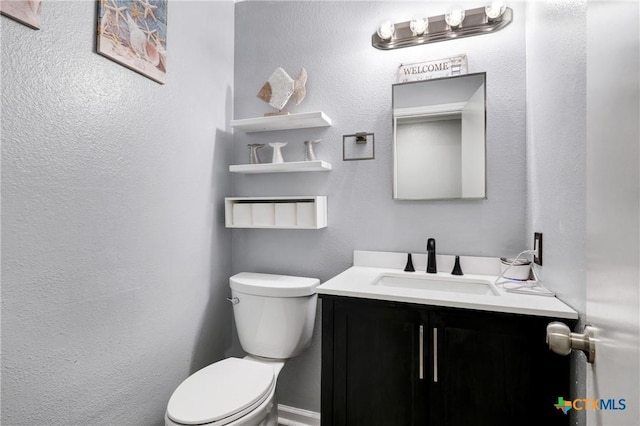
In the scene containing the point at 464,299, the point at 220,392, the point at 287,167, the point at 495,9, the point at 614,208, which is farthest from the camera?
the point at 287,167

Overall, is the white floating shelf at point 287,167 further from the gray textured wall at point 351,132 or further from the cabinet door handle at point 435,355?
the cabinet door handle at point 435,355

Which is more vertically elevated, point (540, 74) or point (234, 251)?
point (540, 74)

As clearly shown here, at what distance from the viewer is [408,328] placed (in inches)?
46.0

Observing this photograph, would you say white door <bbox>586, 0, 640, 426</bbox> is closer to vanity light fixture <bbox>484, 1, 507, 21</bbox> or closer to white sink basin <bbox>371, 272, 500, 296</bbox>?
white sink basin <bbox>371, 272, 500, 296</bbox>

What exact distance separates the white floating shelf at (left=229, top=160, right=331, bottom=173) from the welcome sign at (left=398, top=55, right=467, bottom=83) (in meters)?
0.61

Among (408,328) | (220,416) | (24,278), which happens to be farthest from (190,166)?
(408,328)

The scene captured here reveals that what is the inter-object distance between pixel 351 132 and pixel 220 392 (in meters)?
1.39

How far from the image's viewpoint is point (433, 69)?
1.62 meters

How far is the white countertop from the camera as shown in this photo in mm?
1021

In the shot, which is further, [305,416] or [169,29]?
[305,416]

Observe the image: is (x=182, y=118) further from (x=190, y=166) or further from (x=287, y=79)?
(x=287, y=79)

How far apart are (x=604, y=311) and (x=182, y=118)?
1701mm

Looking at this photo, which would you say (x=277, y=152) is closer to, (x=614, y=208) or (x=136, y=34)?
(x=136, y=34)

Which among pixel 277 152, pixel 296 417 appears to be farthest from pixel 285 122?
pixel 296 417
